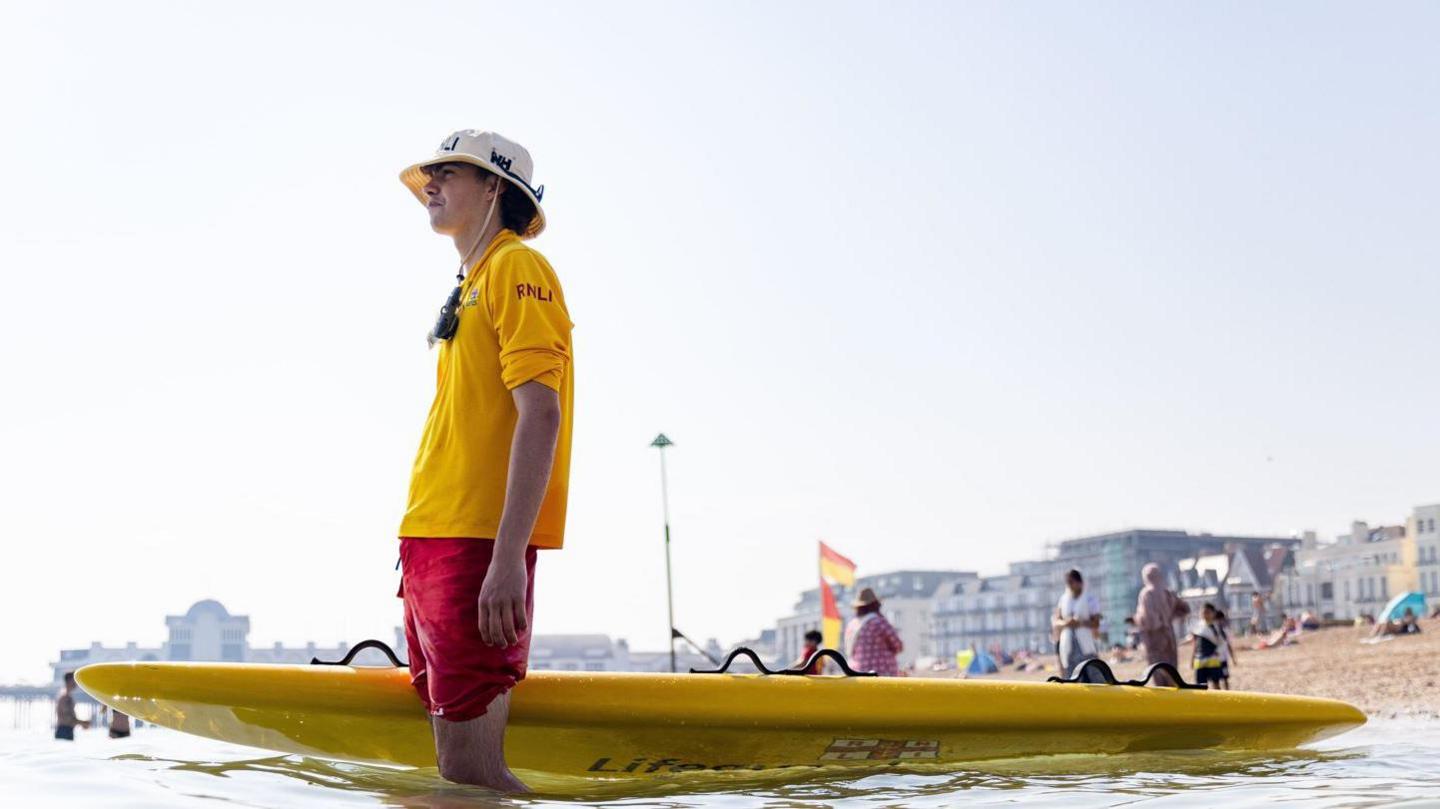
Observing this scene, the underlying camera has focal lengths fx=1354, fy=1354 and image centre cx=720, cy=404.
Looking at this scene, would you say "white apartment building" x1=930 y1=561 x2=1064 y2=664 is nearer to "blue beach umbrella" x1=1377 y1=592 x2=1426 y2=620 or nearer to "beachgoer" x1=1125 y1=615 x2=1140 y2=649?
"beachgoer" x1=1125 y1=615 x2=1140 y2=649

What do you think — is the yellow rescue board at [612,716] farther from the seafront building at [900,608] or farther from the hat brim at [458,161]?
the seafront building at [900,608]

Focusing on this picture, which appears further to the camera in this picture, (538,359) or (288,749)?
(288,749)

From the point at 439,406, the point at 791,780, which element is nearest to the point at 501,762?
the point at 439,406

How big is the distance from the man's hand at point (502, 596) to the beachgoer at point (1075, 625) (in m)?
7.93

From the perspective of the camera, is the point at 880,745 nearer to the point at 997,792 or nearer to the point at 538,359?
the point at 997,792

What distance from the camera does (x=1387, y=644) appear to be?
3741cm

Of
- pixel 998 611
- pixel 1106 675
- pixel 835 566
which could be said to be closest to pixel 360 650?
pixel 1106 675

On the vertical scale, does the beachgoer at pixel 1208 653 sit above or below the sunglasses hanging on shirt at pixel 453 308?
below

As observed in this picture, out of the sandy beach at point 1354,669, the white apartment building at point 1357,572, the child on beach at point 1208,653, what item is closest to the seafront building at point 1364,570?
the white apartment building at point 1357,572

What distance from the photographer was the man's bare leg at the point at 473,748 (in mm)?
3328

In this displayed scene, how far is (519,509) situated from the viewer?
3168 mm

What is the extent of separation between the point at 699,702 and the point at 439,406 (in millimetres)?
1503

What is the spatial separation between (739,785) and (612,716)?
463 millimetres

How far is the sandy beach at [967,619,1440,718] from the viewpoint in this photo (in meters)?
19.5
